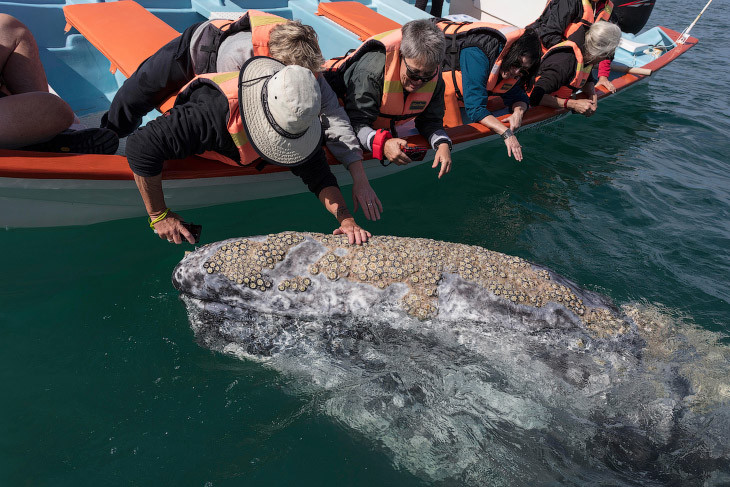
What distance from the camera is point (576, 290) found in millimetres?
3717

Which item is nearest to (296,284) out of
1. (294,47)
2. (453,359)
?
(453,359)

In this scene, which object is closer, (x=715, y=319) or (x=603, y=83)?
(x=715, y=319)

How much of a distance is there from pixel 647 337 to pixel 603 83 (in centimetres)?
596

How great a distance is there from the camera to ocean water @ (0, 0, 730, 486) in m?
3.15

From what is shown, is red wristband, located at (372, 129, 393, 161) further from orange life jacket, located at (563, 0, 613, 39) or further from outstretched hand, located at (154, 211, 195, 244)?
orange life jacket, located at (563, 0, 613, 39)

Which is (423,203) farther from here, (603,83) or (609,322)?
(603,83)

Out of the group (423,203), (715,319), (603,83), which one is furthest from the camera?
(603,83)

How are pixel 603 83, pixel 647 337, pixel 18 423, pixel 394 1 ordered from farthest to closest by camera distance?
pixel 394 1, pixel 603 83, pixel 647 337, pixel 18 423

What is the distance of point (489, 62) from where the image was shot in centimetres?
569

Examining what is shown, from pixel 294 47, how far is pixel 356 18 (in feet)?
13.7

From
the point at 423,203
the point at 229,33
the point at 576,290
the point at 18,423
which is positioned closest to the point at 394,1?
the point at 423,203

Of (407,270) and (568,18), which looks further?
(568,18)

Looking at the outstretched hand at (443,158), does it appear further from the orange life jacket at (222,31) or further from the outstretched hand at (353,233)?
the orange life jacket at (222,31)

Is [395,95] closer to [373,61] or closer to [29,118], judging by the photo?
[373,61]
